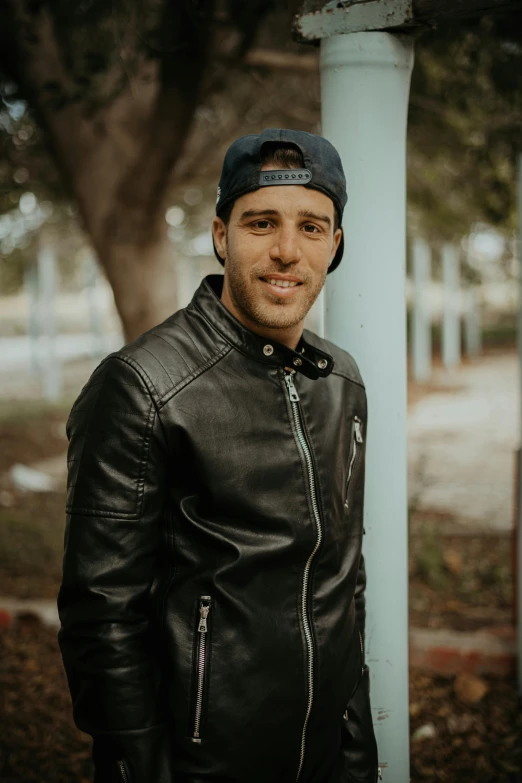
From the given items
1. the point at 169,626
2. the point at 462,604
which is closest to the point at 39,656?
the point at 462,604

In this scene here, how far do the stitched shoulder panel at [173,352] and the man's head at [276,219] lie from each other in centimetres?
12

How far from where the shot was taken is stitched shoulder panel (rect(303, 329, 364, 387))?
88.4 inches

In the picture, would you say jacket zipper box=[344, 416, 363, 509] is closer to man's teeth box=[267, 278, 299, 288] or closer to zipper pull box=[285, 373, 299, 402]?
zipper pull box=[285, 373, 299, 402]

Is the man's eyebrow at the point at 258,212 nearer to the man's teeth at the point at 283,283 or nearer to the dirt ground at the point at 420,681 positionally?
the man's teeth at the point at 283,283

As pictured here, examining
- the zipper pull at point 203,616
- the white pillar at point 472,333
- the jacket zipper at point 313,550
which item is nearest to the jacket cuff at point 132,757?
the zipper pull at point 203,616

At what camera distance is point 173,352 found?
6.25ft

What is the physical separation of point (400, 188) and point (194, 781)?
171cm

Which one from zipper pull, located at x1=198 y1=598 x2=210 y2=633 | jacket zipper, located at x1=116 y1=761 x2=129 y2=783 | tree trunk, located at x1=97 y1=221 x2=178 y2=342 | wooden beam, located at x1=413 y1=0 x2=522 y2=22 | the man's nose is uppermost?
tree trunk, located at x1=97 y1=221 x2=178 y2=342

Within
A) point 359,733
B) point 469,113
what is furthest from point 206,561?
point 469,113

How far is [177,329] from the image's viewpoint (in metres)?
1.98

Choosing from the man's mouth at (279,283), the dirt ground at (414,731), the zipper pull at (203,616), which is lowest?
the dirt ground at (414,731)

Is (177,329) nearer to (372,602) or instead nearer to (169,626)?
(169,626)

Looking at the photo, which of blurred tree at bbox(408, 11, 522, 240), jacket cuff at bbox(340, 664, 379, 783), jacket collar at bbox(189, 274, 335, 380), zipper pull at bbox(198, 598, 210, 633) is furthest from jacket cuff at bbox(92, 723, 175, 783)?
blurred tree at bbox(408, 11, 522, 240)

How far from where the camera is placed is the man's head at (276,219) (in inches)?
75.2
